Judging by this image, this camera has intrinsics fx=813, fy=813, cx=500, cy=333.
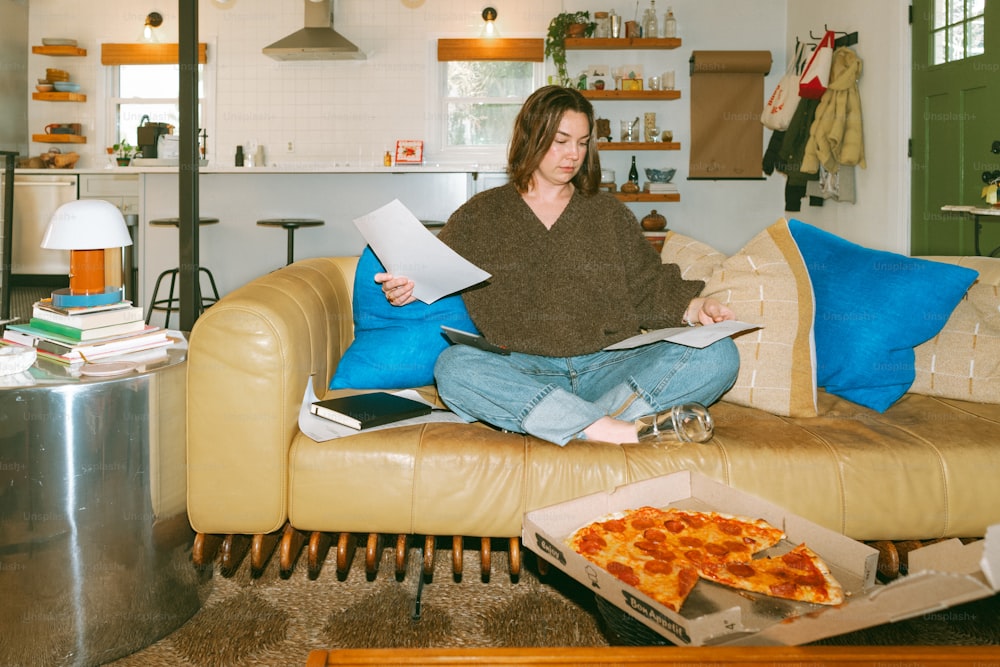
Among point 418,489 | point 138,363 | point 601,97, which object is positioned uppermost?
point 601,97

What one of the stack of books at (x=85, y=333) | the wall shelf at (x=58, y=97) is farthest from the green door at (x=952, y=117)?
the wall shelf at (x=58, y=97)

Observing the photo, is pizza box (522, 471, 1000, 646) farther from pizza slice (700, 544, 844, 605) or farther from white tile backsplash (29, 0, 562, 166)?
white tile backsplash (29, 0, 562, 166)

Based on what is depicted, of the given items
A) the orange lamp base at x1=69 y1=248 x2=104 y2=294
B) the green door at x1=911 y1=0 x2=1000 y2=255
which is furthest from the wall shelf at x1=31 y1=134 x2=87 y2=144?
the green door at x1=911 y1=0 x2=1000 y2=255

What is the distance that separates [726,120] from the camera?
664 centimetres

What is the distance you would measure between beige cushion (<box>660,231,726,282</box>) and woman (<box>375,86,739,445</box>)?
0.11 meters

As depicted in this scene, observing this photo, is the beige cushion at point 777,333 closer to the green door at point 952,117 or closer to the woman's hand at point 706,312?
the woman's hand at point 706,312

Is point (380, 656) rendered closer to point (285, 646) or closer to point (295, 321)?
point (285, 646)

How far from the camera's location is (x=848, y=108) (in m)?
4.91

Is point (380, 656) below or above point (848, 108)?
below

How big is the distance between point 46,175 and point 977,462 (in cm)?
734

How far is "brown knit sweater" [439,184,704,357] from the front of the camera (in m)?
2.10

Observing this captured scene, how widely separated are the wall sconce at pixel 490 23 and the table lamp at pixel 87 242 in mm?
5576

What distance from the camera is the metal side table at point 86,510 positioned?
149cm

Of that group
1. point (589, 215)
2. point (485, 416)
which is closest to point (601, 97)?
point (589, 215)
